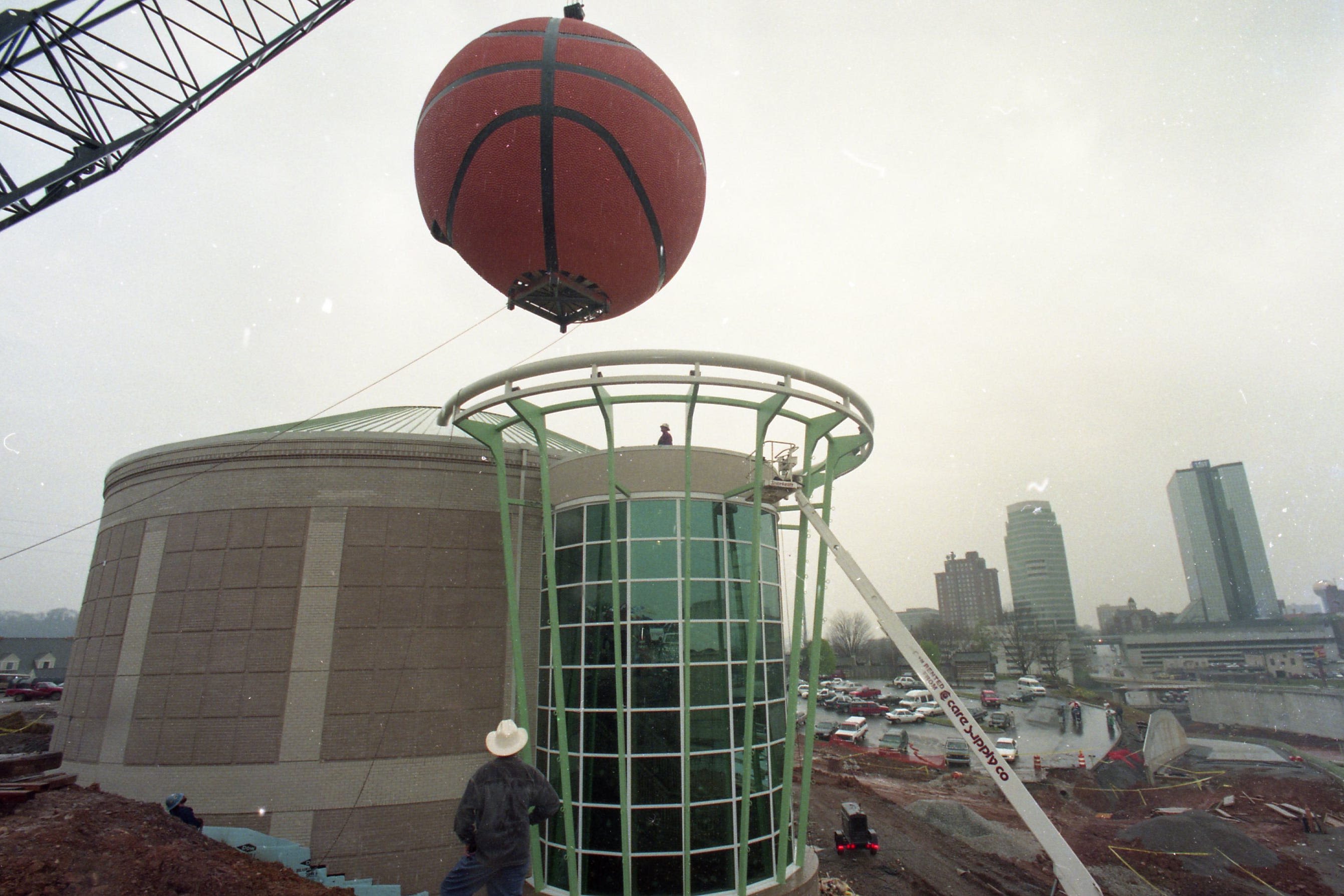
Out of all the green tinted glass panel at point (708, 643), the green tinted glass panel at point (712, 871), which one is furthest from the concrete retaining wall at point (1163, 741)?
the green tinted glass panel at point (708, 643)

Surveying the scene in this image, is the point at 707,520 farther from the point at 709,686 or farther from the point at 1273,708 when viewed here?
the point at 1273,708

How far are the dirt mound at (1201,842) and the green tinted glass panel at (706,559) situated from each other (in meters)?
17.9

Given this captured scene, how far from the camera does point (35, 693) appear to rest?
42.5m

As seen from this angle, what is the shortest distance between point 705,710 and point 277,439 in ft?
38.0

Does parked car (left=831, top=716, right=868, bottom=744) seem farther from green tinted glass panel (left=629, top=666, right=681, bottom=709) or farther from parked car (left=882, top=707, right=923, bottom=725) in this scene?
green tinted glass panel (left=629, top=666, right=681, bottom=709)

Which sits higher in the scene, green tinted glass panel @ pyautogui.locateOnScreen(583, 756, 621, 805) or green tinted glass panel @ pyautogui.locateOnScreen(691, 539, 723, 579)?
green tinted glass panel @ pyautogui.locateOnScreen(691, 539, 723, 579)

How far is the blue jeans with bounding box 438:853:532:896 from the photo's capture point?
487 centimetres

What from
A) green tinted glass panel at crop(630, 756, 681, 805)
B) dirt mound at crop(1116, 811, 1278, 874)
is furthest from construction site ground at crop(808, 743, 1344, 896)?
green tinted glass panel at crop(630, 756, 681, 805)

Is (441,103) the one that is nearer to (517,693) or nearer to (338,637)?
(517,693)

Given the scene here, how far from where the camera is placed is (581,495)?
1456 cm

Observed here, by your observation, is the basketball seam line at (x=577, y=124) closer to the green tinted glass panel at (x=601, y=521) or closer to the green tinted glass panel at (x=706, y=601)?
the green tinted glass panel at (x=601, y=521)

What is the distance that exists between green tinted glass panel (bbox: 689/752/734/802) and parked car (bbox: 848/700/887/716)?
4521 centimetres

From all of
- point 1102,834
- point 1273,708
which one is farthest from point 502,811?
point 1273,708

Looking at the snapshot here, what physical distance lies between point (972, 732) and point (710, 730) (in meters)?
4.85
